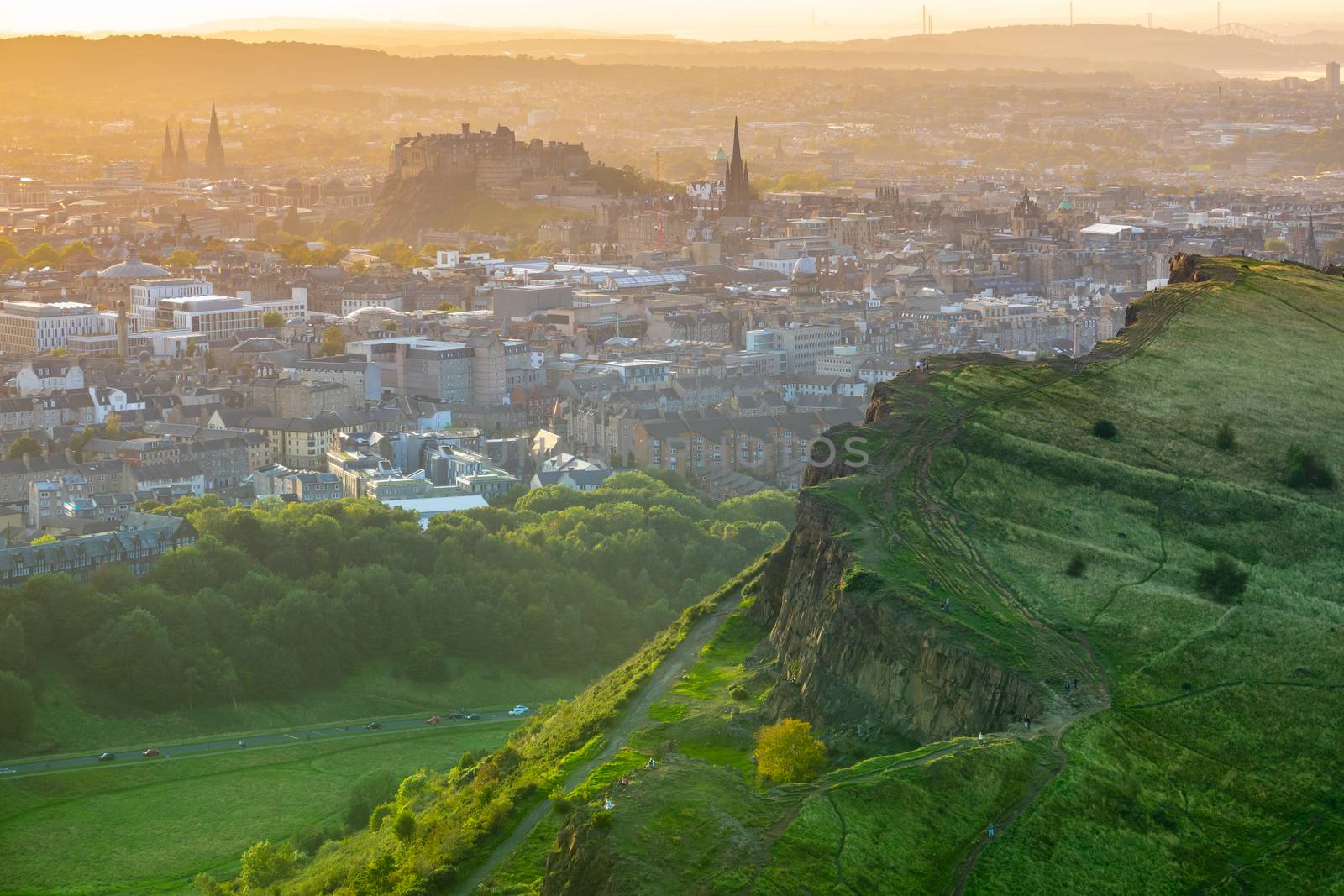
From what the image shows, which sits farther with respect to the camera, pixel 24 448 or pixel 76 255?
pixel 76 255

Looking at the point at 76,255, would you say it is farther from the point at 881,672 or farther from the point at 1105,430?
the point at 881,672

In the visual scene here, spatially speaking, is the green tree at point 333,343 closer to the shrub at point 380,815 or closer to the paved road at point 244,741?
the paved road at point 244,741

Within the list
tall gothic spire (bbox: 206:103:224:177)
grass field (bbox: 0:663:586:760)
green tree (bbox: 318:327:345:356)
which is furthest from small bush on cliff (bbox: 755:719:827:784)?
tall gothic spire (bbox: 206:103:224:177)

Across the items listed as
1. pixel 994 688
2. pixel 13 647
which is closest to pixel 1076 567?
pixel 994 688

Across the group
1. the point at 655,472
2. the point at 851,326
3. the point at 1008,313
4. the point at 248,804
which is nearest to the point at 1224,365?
the point at 248,804

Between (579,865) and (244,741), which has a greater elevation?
(579,865)

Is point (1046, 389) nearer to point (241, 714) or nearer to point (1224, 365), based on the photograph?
point (1224, 365)

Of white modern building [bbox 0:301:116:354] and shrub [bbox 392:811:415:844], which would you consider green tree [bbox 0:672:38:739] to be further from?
white modern building [bbox 0:301:116:354]

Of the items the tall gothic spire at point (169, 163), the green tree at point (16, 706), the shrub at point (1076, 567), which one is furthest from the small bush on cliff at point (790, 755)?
the tall gothic spire at point (169, 163)
